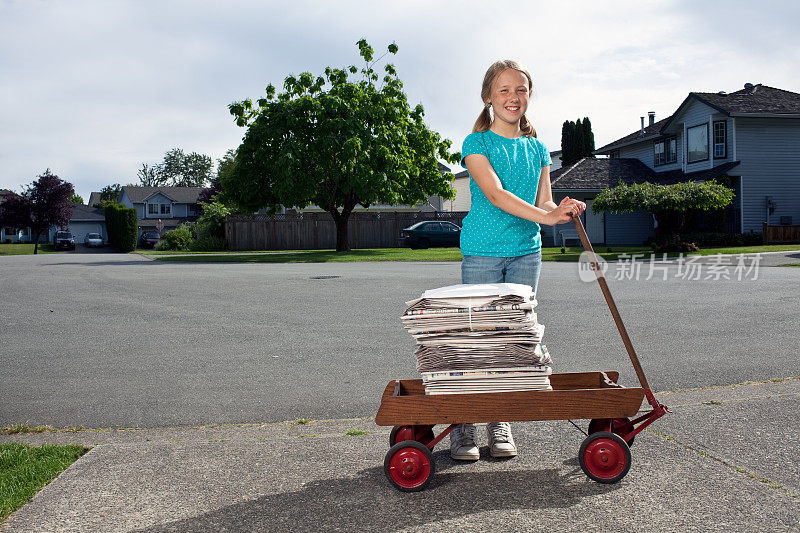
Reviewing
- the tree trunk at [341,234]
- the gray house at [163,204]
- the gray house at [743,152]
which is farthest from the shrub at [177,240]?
the gray house at [163,204]

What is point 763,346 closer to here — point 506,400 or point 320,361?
point 320,361

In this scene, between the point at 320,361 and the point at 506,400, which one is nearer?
the point at 506,400

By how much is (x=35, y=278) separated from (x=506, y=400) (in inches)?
644

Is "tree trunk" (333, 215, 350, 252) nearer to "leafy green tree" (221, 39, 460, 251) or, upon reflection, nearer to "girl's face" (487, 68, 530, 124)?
"leafy green tree" (221, 39, 460, 251)

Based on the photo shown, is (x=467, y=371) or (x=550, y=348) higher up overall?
(x=467, y=371)

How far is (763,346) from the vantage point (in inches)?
268

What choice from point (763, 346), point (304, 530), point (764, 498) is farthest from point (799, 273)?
point (304, 530)

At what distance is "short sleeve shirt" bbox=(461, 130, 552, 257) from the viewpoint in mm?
3635

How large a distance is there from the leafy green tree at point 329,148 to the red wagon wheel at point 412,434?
24.8 meters

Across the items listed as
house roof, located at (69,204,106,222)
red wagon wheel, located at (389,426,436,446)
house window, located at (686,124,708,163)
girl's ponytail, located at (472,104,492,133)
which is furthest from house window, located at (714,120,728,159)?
house roof, located at (69,204,106,222)

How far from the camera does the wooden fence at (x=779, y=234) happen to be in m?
30.0

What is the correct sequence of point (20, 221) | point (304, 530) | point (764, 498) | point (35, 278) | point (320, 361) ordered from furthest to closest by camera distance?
point (20, 221), point (35, 278), point (320, 361), point (764, 498), point (304, 530)

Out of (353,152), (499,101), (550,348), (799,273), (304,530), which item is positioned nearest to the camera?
(304,530)

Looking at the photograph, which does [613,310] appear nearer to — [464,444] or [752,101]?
[464,444]
